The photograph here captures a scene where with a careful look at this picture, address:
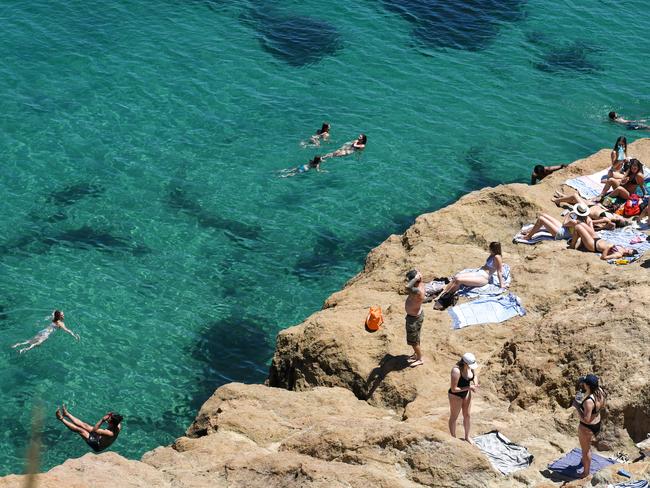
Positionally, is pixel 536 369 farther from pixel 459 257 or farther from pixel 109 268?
pixel 109 268

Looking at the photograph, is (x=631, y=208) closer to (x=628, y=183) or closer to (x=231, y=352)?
(x=628, y=183)

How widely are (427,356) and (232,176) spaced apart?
14045 millimetres

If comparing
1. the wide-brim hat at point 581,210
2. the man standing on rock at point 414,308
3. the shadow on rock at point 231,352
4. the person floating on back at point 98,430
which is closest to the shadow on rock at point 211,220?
the shadow on rock at point 231,352

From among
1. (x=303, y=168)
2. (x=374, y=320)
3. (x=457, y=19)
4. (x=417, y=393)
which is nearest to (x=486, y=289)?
(x=374, y=320)

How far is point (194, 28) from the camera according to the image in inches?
1540

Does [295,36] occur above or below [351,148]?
above

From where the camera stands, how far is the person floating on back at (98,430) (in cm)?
1970

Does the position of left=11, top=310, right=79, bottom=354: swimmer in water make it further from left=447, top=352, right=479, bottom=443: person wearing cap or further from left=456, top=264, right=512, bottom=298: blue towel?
left=447, top=352, right=479, bottom=443: person wearing cap

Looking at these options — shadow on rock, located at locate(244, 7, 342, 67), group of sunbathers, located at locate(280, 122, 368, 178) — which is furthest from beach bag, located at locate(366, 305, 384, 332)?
shadow on rock, located at locate(244, 7, 342, 67)

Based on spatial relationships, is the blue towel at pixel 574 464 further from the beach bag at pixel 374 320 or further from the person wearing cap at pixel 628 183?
the person wearing cap at pixel 628 183

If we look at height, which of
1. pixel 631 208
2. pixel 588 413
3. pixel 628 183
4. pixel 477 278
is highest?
pixel 588 413

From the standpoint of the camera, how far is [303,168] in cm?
3089

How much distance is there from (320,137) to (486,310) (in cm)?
1454

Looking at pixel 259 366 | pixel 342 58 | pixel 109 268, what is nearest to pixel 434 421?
pixel 259 366
